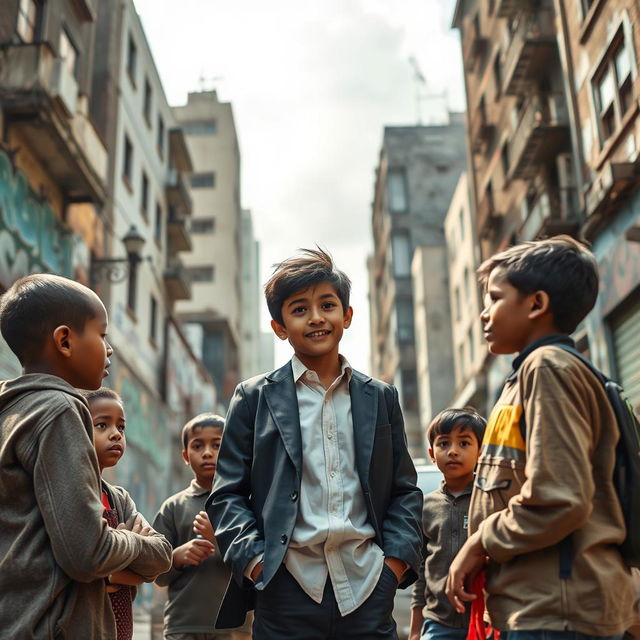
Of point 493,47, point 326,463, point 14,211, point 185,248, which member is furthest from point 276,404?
point 185,248

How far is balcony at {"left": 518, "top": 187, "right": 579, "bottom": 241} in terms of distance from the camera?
62.0ft

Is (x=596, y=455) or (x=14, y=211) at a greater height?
(x=14, y=211)

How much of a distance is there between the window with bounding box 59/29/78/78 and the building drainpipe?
10.2 m

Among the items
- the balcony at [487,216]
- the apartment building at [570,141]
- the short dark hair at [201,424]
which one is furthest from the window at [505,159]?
the short dark hair at [201,424]

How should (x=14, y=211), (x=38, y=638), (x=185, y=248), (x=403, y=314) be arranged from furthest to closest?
(x=403, y=314), (x=185, y=248), (x=14, y=211), (x=38, y=638)

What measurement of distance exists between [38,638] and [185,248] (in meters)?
32.3

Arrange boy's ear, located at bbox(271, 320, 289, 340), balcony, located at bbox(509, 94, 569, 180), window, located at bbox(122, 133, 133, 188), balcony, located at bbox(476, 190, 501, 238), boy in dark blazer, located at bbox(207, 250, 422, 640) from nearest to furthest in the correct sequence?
boy in dark blazer, located at bbox(207, 250, 422, 640) → boy's ear, located at bbox(271, 320, 289, 340) → balcony, located at bbox(509, 94, 569, 180) → window, located at bbox(122, 133, 133, 188) → balcony, located at bbox(476, 190, 501, 238)

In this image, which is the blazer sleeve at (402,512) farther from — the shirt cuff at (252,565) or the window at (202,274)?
the window at (202,274)

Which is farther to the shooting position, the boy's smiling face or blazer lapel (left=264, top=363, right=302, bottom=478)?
the boy's smiling face

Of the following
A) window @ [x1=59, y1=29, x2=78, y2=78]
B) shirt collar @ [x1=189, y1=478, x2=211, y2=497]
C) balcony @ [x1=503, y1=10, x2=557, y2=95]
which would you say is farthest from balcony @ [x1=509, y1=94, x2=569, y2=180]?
shirt collar @ [x1=189, y1=478, x2=211, y2=497]

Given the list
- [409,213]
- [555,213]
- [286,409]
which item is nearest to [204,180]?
[409,213]

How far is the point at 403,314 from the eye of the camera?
2119 inches

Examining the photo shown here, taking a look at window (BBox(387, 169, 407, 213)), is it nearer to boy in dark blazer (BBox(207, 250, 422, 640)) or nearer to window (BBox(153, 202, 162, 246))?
window (BBox(153, 202, 162, 246))

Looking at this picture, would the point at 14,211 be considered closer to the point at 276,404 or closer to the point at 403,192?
the point at 276,404
